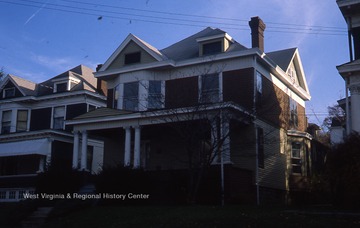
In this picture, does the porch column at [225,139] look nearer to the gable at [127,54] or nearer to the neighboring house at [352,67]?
the neighboring house at [352,67]

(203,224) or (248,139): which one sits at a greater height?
(248,139)

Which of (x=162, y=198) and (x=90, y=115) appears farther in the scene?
(x=90, y=115)

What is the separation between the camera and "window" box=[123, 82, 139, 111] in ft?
91.7

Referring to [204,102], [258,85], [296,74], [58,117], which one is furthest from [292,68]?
[58,117]

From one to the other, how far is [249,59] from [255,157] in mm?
5331

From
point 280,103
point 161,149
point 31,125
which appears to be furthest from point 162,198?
point 31,125

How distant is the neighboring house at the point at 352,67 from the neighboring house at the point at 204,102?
449cm

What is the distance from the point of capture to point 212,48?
27.8m

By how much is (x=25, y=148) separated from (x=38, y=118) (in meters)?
4.26

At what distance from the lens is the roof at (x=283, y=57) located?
30.8 meters

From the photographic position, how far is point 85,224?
56.4 ft

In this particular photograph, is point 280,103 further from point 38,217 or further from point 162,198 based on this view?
point 38,217

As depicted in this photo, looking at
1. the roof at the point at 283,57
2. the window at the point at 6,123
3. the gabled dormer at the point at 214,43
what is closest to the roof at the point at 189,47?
the gabled dormer at the point at 214,43

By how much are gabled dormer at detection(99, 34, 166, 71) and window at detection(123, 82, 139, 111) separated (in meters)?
1.28
